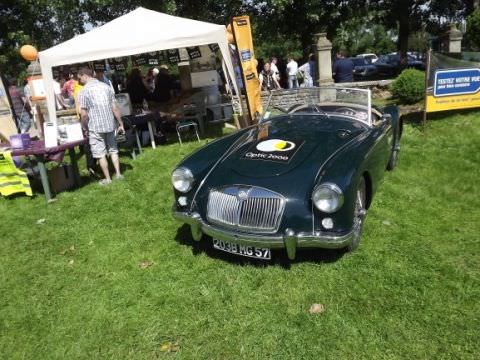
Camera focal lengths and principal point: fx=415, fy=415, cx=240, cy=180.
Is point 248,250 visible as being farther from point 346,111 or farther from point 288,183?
Result: point 346,111

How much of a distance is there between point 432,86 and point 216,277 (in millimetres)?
6079

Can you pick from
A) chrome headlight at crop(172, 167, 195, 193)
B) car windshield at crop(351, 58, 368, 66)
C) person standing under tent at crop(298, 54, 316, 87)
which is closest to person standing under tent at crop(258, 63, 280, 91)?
person standing under tent at crop(298, 54, 316, 87)

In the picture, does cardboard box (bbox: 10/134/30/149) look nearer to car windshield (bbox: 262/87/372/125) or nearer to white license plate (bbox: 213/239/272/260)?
car windshield (bbox: 262/87/372/125)

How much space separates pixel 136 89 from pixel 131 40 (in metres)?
2.54

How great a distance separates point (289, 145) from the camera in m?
4.43

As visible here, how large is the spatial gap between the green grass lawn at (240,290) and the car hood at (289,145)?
3.02 ft

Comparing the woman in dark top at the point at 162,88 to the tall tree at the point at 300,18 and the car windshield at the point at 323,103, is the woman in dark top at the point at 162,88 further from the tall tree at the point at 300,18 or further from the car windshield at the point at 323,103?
the tall tree at the point at 300,18

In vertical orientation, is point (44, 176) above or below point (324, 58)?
below

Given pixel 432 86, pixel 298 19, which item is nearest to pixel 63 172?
pixel 432 86

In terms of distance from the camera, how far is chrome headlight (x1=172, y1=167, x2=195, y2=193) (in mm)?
4277

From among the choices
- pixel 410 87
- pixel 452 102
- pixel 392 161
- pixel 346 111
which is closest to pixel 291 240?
pixel 346 111

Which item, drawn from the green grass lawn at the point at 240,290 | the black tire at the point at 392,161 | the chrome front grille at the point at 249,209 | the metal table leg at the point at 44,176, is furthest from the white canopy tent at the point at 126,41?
the chrome front grille at the point at 249,209

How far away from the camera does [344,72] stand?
11500mm

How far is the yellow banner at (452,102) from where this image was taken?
7.93 metres
